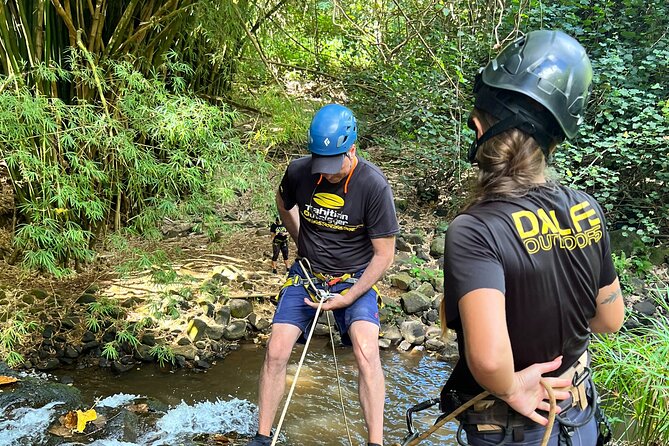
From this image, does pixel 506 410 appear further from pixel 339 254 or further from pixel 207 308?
pixel 207 308

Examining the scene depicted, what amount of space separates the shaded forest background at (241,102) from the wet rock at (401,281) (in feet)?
4.91

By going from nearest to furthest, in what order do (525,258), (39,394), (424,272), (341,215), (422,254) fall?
(525,258)
(341,215)
(39,394)
(424,272)
(422,254)

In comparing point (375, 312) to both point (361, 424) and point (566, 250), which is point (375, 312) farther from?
point (566, 250)

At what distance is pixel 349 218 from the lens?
2.83m

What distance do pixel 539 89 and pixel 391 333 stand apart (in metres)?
3.98

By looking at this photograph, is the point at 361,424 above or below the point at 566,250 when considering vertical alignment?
below

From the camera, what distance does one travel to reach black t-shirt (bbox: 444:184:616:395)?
1.22m

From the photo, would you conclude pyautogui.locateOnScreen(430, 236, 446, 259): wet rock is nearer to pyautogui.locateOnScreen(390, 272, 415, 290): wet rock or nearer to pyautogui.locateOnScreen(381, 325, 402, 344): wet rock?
pyautogui.locateOnScreen(390, 272, 415, 290): wet rock

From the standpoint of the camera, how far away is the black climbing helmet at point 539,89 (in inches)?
50.2

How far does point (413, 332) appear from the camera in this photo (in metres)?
5.07

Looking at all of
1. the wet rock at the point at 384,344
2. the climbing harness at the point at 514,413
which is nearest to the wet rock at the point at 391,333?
the wet rock at the point at 384,344

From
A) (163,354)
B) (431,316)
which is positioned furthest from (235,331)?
(431,316)

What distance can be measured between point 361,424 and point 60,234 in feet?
8.35

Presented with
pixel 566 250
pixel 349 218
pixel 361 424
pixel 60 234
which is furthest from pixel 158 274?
pixel 566 250
